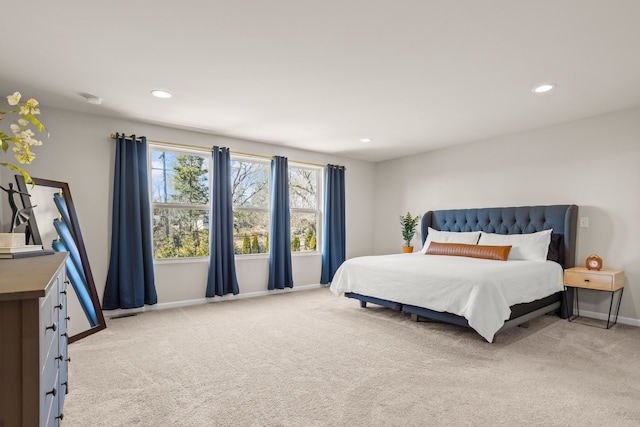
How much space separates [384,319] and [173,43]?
10.9 ft

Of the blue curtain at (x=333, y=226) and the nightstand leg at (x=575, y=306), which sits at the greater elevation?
the blue curtain at (x=333, y=226)

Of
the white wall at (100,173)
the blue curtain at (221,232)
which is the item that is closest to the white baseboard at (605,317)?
the white wall at (100,173)

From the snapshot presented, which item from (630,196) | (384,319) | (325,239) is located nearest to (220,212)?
(325,239)

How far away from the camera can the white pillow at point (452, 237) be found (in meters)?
4.73

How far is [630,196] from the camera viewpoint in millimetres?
3760

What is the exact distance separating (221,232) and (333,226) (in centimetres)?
201

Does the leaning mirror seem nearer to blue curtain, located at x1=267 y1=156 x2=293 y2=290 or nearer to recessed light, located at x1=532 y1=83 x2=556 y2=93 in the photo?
blue curtain, located at x1=267 y1=156 x2=293 y2=290

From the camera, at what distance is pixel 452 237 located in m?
4.94

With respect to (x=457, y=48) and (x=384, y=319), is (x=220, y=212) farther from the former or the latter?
(x=457, y=48)

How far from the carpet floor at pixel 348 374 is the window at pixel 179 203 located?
1.07 m

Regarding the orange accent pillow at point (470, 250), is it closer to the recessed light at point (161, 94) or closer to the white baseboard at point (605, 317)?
the white baseboard at point (605, 317)

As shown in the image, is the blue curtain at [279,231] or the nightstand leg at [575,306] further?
the blue curtain at [279,231]

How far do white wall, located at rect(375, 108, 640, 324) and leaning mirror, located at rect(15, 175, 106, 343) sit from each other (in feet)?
15.5

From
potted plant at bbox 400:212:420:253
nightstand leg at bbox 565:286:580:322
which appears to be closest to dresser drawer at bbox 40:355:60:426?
nightstand leg at bbox 565:286:580:322
